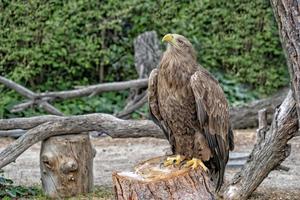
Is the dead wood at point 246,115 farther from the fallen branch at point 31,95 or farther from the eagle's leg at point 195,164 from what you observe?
the eagle's leg at point 195,164

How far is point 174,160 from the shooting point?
4746 mm

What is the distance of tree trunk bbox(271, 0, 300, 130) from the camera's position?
4.32 metres

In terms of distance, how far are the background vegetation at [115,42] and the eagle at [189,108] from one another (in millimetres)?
6636

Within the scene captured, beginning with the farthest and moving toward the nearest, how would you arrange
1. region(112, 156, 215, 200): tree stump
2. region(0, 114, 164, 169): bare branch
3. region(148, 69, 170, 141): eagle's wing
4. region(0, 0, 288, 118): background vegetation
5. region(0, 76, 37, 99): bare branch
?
region(0, 0, 288, 118): background vegetation → region(0, 76, 37, 99): bare branch → region(0, 114, 164, 169): bare branch → region(148, 69, 170, 141): eagle's wing → region(112, 156, 215, 200): tree stump

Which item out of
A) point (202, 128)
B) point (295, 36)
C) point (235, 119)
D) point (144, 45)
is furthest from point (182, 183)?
point (144, 45)

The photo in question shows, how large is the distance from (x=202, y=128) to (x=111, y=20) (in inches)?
316

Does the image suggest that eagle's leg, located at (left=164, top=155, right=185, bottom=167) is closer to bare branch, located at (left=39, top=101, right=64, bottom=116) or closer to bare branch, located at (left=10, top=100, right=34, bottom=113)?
bare branch, located at (left=39, top=101, right=64, bottom=116)

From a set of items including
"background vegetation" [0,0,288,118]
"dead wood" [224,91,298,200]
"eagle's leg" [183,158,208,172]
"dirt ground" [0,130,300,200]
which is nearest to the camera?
"eagle's leg" [183,158,208,172]

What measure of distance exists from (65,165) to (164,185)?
2233mm

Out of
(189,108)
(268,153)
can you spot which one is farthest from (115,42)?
(189,108)

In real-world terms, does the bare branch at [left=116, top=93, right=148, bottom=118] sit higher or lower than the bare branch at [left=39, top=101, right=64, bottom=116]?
lower

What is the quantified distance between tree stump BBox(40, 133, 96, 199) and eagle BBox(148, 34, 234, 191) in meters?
1.53

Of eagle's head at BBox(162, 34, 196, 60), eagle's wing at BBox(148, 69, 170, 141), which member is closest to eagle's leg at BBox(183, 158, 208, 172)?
eagle's wing at BBox(148, 69, 170, 141)

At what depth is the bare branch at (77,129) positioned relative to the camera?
20.7ft
